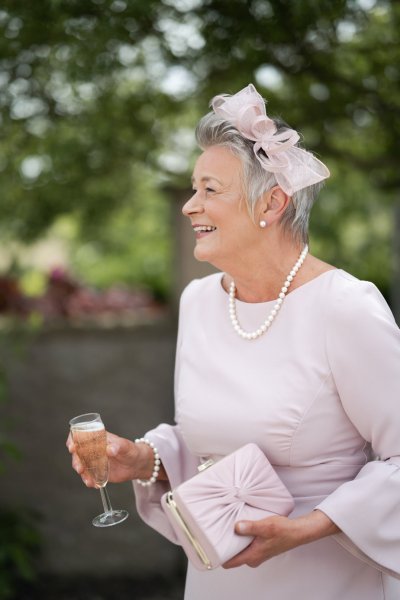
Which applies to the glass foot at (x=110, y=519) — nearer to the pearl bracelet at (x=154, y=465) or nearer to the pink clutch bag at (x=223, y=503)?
the pearl bracelet at (x=154, y=465)

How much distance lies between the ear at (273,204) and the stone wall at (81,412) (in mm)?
2973

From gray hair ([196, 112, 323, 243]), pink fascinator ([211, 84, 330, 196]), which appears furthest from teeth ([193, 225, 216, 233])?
pink fascinator ([211, 84, 330, 196])

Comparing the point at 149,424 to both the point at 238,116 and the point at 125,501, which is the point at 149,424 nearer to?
the point at 125,501

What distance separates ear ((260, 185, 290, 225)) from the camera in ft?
7.19

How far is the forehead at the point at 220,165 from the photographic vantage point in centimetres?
219

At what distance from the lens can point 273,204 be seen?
221 centimetres

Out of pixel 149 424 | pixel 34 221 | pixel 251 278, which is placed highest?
pixel 251 278

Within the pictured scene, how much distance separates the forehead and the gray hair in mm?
14

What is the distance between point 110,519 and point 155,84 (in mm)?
2900

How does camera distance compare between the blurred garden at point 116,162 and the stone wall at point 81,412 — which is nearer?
the blurred garden at point 116,162

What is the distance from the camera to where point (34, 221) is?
195 inches

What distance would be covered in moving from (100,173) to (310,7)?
6.21 ft

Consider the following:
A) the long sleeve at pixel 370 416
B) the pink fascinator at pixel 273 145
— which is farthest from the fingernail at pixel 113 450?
the pink fascinator at pixel 273 145

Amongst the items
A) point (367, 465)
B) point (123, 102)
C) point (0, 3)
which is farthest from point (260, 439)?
point (123, 102)
